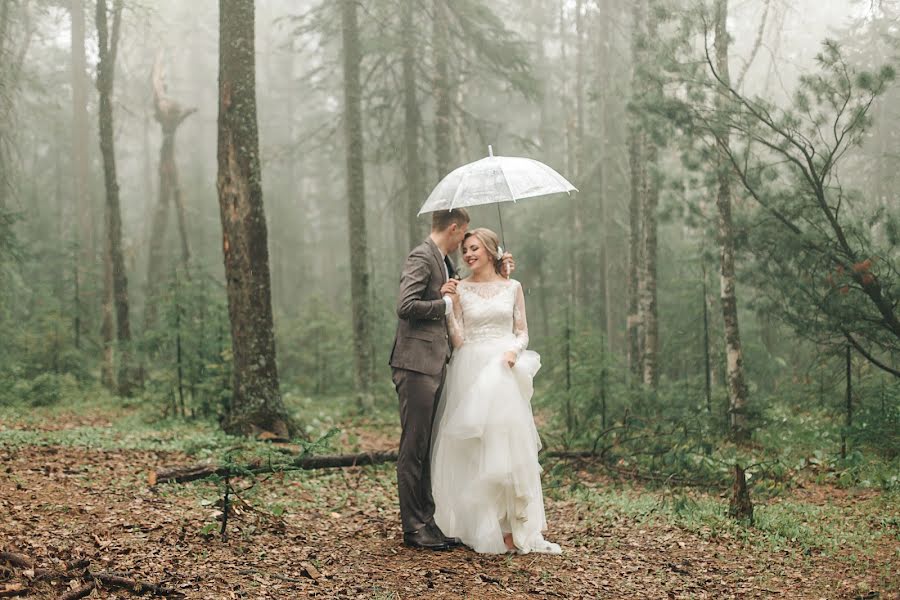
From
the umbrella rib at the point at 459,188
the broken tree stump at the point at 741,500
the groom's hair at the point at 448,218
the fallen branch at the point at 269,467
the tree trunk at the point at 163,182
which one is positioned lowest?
the broken tree stump at the point at 741,500

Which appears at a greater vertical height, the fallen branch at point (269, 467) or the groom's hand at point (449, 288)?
the groom's hand at point (449, 288)

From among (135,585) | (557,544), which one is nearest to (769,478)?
(557,544)

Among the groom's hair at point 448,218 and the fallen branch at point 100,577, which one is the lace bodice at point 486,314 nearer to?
the groom's hair at point 448,218

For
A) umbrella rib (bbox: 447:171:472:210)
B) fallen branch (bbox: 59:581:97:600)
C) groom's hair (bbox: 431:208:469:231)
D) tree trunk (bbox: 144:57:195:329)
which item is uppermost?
tree trunk (bbox: 144:57:195:329)

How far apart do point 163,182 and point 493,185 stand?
1829cm

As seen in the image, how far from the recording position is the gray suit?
18.1 feet

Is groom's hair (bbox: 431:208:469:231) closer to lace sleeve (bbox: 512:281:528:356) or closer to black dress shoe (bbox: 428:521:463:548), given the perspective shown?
lace sleeve (bbox: 512:281:528:356)

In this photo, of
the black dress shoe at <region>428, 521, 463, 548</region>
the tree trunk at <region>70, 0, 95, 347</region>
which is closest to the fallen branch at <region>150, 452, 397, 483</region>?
the black dress shoe at <region>428, 521, 463, 548</region>

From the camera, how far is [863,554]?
5797 mm

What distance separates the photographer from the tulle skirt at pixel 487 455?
553cm

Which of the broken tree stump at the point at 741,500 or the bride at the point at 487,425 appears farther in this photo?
the broken tree stump at the point at 741,500

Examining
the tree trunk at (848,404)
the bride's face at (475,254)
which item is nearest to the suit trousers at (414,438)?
the bride's face at (475,254)

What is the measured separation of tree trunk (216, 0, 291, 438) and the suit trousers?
368 cm

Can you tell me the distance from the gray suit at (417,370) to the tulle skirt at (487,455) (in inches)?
6.2
